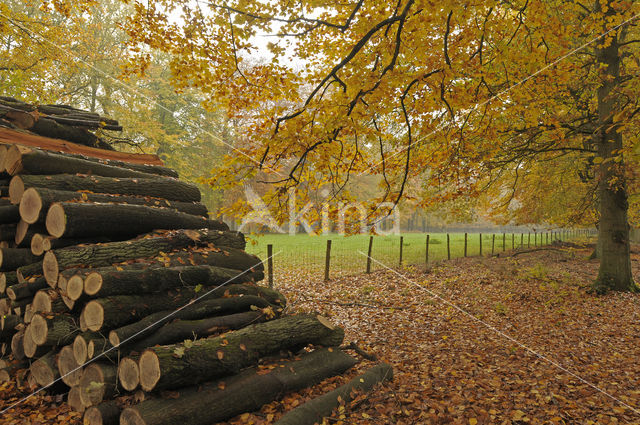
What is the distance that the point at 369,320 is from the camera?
23.5ft

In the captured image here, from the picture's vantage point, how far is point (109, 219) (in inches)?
173

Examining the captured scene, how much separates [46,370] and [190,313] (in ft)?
5.42

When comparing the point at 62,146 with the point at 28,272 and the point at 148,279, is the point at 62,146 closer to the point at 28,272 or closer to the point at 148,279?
the point at 28,272

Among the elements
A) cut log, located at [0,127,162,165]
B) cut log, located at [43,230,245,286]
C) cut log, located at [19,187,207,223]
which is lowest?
cut log, located at [43,230,245,286]

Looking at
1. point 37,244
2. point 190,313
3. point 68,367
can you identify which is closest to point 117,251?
point 37,244

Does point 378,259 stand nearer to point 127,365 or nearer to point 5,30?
point 127,365

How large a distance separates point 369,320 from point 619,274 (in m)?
6.70

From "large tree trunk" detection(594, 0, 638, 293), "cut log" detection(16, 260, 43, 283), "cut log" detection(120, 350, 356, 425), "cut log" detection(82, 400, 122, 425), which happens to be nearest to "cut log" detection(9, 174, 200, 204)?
"cut log" detection(16, 260, 43, 283)

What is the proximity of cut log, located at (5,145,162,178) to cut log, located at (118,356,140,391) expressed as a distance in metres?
3.10

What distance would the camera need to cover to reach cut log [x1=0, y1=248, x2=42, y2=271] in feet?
14.8

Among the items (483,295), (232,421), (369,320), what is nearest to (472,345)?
(369,320)

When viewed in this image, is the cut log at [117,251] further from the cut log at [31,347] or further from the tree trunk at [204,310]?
the tree trunk at [204,310]

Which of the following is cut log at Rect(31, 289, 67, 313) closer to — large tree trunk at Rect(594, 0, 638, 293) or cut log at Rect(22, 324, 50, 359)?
cut log at Rect(22, 324, 50, 359)

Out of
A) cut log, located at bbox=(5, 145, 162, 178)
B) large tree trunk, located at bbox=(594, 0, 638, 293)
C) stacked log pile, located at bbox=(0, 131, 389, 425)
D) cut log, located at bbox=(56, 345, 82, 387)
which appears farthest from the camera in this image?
large tree trunk, located at bbox=(594, 0, 638, 293)
